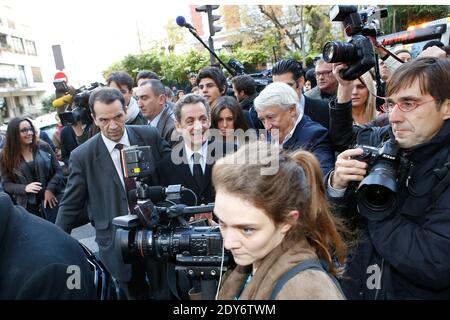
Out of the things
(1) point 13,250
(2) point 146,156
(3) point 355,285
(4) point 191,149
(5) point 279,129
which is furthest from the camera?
(4) point 191,149

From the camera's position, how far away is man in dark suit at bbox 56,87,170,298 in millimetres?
2555

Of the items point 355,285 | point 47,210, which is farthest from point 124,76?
point 355,285

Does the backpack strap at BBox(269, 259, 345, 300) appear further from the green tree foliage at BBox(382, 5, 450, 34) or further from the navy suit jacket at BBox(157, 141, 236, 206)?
the green tree foliage at BBox(382, 5, 450, 34)

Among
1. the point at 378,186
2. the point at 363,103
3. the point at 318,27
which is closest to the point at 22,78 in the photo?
the point at 318,27

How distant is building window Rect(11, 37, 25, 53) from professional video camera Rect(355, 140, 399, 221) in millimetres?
51449

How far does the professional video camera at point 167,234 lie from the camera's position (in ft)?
5.06

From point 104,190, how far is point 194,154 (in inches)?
26.6

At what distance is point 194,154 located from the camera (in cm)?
268

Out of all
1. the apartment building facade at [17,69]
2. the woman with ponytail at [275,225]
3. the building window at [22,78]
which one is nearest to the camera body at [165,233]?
the woman with ponytail at [275,225]

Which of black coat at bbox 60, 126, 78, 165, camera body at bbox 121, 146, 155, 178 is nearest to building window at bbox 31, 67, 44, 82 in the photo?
black coat at bbox 60, 126, 78, 165

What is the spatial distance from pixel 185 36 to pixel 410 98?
31.3 metres

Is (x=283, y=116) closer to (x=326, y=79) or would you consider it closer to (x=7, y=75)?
(x=326, y=79)
